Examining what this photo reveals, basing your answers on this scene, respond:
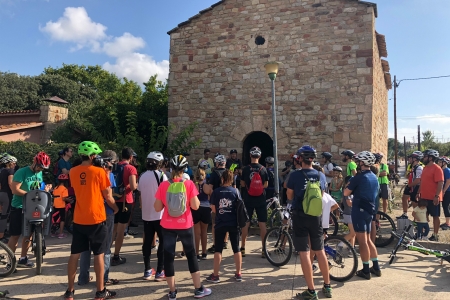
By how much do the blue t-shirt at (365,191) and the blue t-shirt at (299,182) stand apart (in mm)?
937

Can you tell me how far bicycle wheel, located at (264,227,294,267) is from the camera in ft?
16.8

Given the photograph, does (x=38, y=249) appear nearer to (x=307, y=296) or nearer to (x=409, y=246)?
(x=307, y=296)

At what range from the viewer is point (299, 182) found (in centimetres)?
413

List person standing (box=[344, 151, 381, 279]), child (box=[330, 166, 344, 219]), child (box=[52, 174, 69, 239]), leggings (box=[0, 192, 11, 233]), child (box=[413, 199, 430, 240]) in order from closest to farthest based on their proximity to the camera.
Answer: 1. person standing (box=[344, 151, 381, 279])
2. leggings (box=[0, 192, 11, 233])
3. child (box=[413, 199, 430, 240])
4. child (box=[52, 174, 69, 239])
5. child (box=[330, 166, 344, 219])

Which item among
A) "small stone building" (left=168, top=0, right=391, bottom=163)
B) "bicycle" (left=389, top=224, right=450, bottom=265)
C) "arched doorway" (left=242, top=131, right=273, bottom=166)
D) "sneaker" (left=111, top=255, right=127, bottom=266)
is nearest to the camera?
"bicycle" (left=389, top=224, right=450, bottom=265)

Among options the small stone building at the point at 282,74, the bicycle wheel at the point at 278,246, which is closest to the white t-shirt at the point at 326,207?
the bicycle wheel at the point at 278,246

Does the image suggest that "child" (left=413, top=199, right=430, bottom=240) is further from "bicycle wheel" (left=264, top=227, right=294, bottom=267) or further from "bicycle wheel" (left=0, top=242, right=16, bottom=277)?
"bicycle wheel" (left=0, top=242, right=16, bottom=277)

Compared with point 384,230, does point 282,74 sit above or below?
above

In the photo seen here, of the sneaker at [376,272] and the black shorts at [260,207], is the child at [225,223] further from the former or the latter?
the sneaker at [376,272]

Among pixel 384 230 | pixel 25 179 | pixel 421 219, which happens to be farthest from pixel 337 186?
pixel 25 179

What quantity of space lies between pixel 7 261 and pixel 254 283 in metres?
3.53

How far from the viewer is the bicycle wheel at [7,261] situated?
15.1ft

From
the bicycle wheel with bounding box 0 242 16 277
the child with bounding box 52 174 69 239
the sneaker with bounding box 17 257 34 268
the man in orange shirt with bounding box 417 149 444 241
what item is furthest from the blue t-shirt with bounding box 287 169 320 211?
the child with bounding box 52 174 69 239

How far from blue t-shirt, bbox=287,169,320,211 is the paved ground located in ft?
3.73
